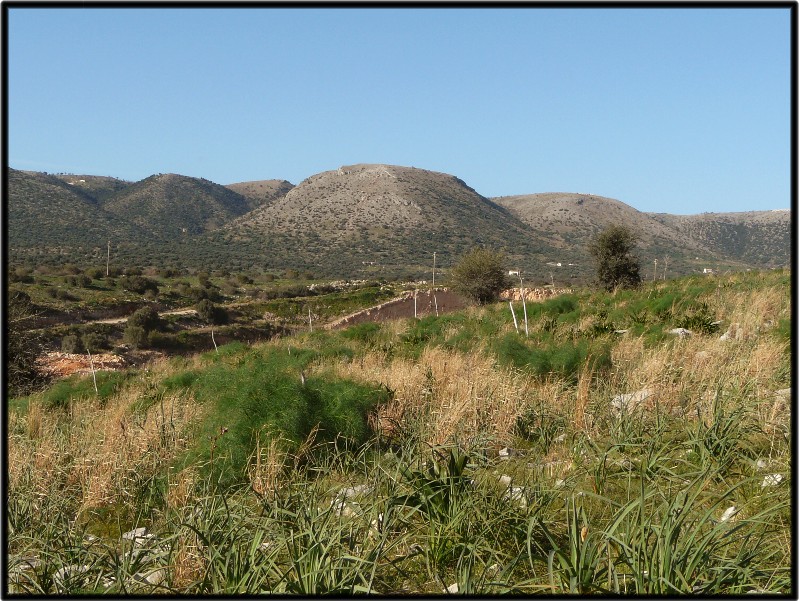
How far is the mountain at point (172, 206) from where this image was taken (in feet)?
333

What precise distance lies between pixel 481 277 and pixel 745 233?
89.9 meters

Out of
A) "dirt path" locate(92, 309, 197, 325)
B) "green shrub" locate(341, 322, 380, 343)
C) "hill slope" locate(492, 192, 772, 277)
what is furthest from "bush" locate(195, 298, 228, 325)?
"hill slope" locate(492, 192, 772, 277)

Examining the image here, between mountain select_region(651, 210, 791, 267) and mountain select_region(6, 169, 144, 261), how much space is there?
82535mm

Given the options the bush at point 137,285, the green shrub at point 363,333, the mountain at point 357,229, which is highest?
the mountain at point 357,229

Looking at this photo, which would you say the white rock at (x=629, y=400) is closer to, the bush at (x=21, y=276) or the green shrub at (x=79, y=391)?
the green shrub at (x=79, y=391)

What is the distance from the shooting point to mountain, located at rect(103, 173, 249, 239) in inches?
3999

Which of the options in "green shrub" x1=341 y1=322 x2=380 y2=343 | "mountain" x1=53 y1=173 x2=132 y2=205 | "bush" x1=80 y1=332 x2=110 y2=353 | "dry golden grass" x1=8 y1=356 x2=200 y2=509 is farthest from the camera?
"mountain" x1=53 y1=173 x2=132 y2=205

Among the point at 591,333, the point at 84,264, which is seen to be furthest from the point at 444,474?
the point at 84,264

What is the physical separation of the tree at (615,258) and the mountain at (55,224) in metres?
54.5

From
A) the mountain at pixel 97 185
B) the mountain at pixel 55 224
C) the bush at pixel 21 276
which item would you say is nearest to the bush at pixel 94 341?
the bush at pixel 21 276

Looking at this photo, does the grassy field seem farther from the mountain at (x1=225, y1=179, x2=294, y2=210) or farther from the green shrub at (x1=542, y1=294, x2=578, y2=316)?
the mountain at (x1=225, y1=179, x2=294, y2=210)

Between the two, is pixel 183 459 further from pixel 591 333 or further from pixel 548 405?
pixel 591 333

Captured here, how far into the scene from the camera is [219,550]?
10.5ft

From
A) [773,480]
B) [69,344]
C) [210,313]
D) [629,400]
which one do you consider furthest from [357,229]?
[773,480]
